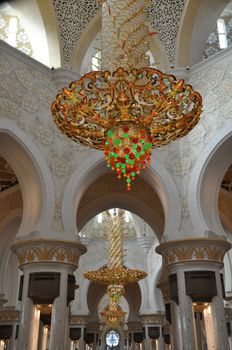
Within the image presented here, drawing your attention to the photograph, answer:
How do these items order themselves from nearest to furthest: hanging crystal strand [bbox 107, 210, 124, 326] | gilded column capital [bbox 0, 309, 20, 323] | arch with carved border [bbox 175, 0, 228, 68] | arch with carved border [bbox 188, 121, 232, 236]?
arch with carved border [bbox 188, 121, 232, 236], arch with carved border [bbox 175, 0, 228, 68], gilded column capital [bbox 0, 309, 20, 323], hanging crystal strand [bbox 107, 210, 124, 326]

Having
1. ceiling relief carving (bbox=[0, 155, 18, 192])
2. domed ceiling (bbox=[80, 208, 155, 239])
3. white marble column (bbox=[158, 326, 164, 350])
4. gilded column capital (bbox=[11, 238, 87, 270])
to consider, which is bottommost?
white marble column (bbox=[158, 326, 164, 350])

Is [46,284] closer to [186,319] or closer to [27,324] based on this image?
[27,324]

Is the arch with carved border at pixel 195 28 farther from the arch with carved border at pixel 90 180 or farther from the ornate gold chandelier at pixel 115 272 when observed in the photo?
the ornate gold chandelier at pixel 115 272

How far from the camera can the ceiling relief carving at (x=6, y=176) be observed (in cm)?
1037

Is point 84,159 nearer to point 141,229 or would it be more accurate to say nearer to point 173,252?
point 173,252

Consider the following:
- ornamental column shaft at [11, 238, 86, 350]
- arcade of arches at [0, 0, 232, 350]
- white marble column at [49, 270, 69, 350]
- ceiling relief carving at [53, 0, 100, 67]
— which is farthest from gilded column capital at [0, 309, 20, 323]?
ceiling relief carving at [53, 0, 100, 67]

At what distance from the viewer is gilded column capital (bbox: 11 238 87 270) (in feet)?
25.3

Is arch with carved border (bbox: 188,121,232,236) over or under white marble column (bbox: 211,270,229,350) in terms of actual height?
Result: over

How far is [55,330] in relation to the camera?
24.1ft

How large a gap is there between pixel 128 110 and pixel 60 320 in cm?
426

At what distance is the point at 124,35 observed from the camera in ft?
18.6

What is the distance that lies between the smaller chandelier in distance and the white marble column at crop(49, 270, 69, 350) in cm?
330

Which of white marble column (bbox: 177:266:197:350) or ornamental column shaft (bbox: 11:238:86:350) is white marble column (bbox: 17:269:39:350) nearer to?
ornamental column shaft (bbox: 11:238:86:350)

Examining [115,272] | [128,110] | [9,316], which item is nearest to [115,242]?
[115,272]
